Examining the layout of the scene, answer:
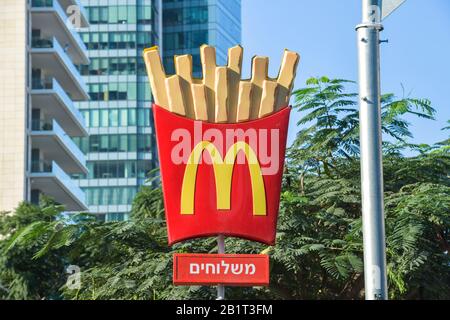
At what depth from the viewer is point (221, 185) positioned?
1135cm

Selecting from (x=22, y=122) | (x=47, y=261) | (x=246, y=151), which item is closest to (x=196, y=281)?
(x=246, y=151)

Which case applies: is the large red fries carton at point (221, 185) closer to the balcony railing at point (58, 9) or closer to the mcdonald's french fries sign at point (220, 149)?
the mcdonald's french fries sign at point (220, 149)

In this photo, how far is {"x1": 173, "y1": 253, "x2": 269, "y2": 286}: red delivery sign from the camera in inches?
420

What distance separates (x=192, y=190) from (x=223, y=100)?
3.72ft

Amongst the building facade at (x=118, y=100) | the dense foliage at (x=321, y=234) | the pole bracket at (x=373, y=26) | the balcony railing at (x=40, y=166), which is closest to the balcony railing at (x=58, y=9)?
the balcony railing at (x=40, y=166)

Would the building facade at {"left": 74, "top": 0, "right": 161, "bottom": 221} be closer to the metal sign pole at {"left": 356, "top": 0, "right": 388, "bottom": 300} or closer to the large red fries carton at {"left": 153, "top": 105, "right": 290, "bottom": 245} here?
the large red fries carton at {"left": 153, "top": 105, "right": 290, "bottom": 245}

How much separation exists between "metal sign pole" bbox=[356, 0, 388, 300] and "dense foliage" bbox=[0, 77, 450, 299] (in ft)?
19.6

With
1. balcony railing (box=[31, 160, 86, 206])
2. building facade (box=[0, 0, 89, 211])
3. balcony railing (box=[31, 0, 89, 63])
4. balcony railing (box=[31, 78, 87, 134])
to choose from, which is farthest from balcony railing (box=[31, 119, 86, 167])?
balcony railing (box=[31, 0, 89, 63])

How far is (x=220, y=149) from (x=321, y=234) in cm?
492

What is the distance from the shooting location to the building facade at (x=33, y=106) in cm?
7700

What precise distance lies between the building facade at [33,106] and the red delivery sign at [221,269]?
6501 centimetres

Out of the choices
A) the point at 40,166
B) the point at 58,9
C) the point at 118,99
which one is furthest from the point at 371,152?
the point at 118,99

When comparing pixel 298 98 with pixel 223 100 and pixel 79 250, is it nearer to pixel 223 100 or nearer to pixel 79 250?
pixel 79 250

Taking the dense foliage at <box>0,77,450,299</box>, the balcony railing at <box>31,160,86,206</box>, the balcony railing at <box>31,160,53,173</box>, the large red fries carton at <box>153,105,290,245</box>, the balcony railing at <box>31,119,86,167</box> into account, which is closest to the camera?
the large red fries carton at <box>153,105,290,245</box>
